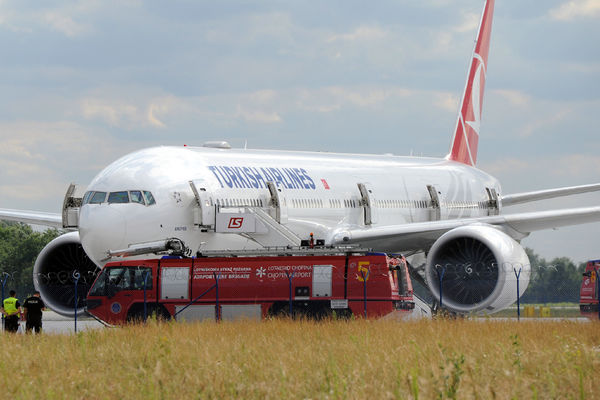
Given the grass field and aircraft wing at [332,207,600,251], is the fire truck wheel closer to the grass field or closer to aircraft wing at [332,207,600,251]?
the grass field

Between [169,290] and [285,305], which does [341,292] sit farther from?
[169,290]

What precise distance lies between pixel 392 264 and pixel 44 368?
10340 millimetres

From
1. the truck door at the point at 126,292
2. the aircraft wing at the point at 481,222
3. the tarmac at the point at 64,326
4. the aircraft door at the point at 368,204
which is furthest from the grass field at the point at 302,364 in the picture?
the aircraft door at the point at 368,204

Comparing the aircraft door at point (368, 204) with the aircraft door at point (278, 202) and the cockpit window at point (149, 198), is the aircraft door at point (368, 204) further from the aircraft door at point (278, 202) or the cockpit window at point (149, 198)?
the cockpit window at point (149, 198)

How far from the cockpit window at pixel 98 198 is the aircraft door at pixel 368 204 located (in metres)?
8.08

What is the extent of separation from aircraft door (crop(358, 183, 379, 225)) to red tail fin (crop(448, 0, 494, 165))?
8.53 m

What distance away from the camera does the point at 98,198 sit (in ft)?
77.9

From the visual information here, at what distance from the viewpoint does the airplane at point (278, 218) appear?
23.4 m

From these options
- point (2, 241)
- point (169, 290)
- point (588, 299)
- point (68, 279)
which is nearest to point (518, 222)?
point (588, 299)

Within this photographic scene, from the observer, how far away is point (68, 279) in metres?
27.4

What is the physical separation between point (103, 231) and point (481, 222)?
8.88m

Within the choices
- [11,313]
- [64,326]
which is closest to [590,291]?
[64,326]

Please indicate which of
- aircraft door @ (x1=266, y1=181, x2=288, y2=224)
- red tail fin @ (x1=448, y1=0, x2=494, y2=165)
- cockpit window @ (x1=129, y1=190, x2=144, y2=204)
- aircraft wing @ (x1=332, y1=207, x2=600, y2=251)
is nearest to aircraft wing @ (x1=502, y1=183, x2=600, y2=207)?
red tail fin @ (x1=448, y1=0, x2=494, y2=165)

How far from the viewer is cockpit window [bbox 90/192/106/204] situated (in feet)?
77.6
